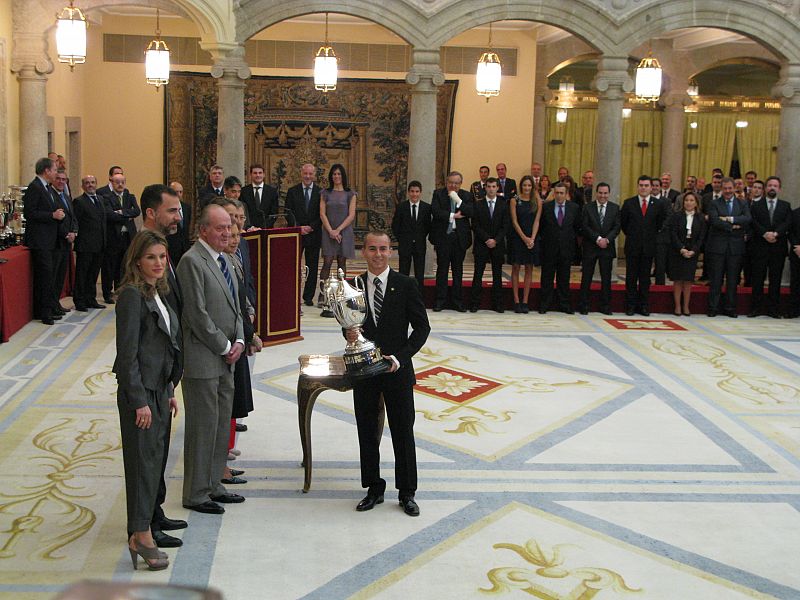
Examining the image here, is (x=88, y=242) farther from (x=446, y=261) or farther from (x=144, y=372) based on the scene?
(x=144, y=372)

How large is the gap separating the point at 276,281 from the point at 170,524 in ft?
12.7

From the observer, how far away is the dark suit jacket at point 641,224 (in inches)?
500

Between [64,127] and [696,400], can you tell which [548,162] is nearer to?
Answer: [64,127]

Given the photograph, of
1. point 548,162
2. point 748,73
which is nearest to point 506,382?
point 548,162

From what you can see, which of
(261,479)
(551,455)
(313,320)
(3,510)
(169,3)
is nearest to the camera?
(3,510)

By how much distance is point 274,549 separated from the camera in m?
5.36

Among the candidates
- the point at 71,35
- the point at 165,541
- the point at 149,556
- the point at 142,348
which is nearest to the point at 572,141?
the point at 71,35

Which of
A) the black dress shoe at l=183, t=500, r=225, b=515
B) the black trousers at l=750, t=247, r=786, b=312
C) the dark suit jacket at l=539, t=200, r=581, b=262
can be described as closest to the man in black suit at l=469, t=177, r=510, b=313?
the dark suit jacket at l=539, t=200, r=581, b=262

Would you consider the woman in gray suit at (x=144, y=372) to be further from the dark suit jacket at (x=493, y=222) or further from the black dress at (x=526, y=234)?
the black dress at (x=526, y=234)

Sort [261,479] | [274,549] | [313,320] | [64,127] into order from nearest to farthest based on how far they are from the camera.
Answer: [274,549], [261,479], [313,320], [64,127]

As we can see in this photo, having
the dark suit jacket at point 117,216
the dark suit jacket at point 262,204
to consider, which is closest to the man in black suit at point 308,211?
the dark suit jacket at point 262,204

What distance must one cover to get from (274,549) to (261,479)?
1128 millimetres

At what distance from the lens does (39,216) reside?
10875mm

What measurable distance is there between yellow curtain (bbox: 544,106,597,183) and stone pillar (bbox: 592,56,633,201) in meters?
5.07
